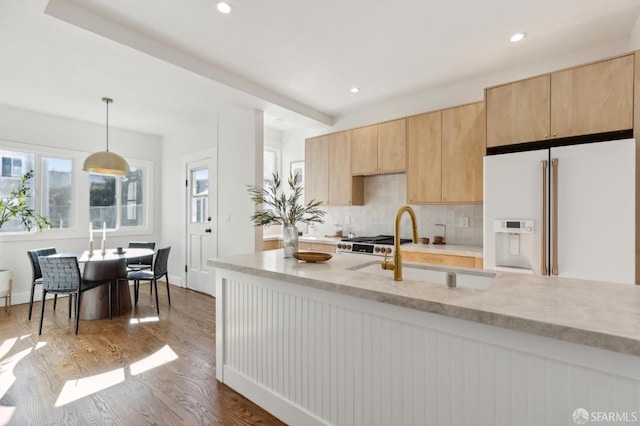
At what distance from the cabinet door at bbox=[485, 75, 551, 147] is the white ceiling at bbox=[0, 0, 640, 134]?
0.41 metres

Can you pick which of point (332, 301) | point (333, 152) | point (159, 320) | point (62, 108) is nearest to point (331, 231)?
point (333, 152)

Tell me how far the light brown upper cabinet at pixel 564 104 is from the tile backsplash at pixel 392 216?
3.58 ft

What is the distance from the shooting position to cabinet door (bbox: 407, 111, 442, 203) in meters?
3.50

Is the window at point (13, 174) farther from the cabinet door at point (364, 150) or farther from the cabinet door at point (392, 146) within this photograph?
the cabinet door at point (392, 146)

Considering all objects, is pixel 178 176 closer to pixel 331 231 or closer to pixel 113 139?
pixel 113 139

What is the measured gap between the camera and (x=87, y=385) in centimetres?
221

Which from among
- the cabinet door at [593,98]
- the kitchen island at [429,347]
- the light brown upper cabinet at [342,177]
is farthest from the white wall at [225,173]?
the cabinet door at [593,98]

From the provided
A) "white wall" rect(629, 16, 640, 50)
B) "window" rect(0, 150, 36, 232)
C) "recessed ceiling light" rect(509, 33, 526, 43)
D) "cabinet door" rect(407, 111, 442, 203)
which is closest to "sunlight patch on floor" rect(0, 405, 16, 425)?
"window" rect(0, 150, 36, 232)

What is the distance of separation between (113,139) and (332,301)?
5.12 m

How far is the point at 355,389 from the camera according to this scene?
58.6 inches

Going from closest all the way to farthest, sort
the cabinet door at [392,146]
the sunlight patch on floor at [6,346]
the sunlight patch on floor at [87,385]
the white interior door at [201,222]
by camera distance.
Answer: the sunlight patch on floor at [87,385] < the sunlight patch on floor at [6,346] < the cabinet door at [392,146] < the white interior door at [201,222]

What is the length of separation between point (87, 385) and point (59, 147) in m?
3.81

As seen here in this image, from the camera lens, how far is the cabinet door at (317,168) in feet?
15.0

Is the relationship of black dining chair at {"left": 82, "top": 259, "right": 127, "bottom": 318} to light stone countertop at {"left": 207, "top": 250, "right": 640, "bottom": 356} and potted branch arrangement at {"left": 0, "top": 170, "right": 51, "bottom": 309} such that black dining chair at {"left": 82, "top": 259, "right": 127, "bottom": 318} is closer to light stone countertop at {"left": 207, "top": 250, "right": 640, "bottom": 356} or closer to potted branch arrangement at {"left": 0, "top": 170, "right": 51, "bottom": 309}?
potted branch arrangement at {"left": 0, "top": 170, "right": 51, "bottom": 309}
